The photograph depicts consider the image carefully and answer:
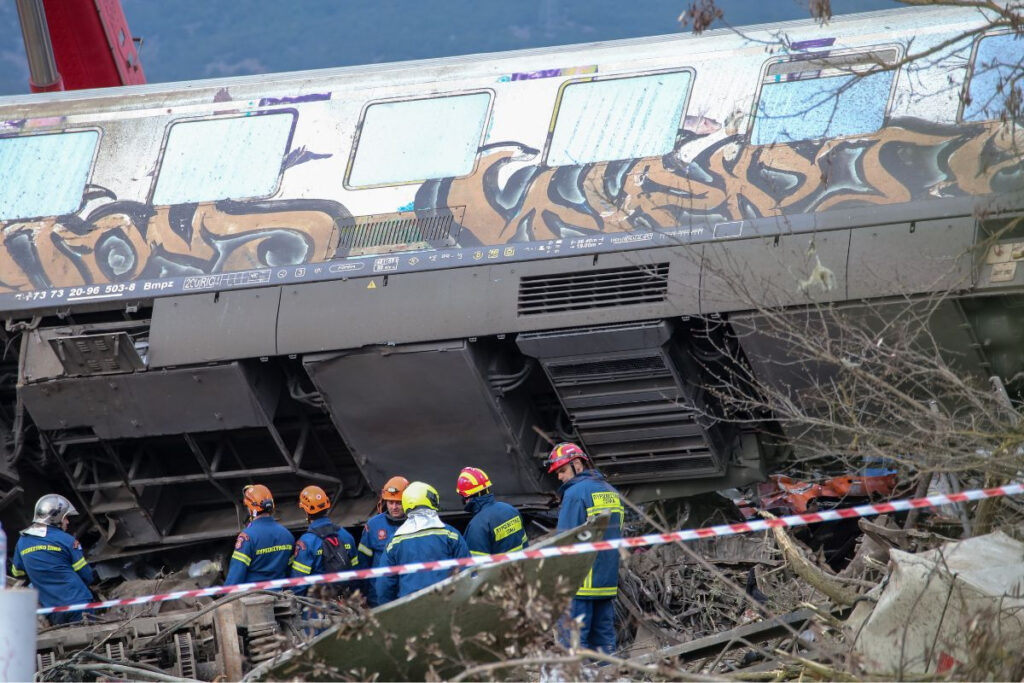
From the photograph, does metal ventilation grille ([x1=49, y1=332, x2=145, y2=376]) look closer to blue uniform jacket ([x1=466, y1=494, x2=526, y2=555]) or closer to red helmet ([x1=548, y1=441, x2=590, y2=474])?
blue uniform jacket ([x1=466, y1=494, x2=526, y2=555])

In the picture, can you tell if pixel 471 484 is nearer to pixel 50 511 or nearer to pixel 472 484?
pixel 472 484

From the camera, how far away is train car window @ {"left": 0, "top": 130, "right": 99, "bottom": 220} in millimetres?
10672

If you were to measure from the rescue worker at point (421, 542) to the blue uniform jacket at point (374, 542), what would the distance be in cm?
109

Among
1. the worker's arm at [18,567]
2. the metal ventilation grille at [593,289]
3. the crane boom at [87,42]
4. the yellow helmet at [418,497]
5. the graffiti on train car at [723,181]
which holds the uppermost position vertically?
the crane boom at [87,42]

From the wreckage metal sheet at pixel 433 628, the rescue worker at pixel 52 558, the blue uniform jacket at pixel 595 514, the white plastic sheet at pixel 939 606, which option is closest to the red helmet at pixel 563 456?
the blue uniform jacket at pixel 595 514

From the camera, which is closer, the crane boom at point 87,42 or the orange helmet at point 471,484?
the orange helmet at point 471,484

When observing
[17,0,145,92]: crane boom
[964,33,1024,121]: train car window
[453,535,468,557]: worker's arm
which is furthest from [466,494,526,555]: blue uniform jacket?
[17,0,145,92]: crane boom

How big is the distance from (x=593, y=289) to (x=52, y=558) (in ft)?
13.6

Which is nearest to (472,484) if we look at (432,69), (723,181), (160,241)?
(723,181)

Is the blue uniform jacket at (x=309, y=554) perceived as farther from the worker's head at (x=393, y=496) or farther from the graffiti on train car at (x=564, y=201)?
the graffiti on train car at (x=564, y=201)

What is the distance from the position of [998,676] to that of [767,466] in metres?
4.42

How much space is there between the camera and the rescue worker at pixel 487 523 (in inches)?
337

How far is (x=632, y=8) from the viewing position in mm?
25062

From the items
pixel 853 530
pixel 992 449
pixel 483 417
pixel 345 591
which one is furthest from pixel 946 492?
pixel 345 591
